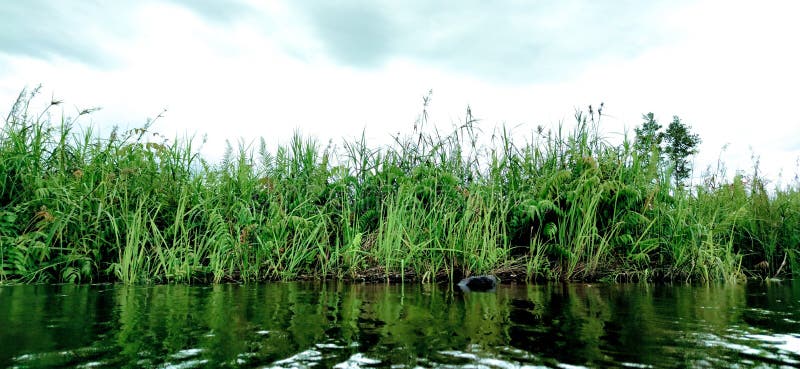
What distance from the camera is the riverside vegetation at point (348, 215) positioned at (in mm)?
5133

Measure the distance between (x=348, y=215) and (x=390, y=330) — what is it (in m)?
3.52

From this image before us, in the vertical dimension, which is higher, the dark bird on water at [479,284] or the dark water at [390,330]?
the dark bird on water at [479,284]

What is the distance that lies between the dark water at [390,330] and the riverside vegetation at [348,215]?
1.36 meters

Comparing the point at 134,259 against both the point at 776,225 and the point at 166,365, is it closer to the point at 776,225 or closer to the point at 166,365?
the point at 166,365

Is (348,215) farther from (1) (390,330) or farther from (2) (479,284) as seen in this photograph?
(1) (390,330)

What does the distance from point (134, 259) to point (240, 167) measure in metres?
1.62

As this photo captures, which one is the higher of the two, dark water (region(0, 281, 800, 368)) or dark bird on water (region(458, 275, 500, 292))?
dark bird on water (region(458, 275, 500, 292))

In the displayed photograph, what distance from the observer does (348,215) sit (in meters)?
5.70

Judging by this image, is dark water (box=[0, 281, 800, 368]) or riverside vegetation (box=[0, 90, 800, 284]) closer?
dark water (box=[0, 281, 800, 368])

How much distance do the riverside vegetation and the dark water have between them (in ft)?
4.47

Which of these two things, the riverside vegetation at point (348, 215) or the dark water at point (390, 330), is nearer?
the dark water at point (390, 330)

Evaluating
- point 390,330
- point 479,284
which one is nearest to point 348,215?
point 479,284

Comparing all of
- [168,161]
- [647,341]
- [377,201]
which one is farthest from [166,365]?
[168,161]

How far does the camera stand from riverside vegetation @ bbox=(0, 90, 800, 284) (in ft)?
16.8
